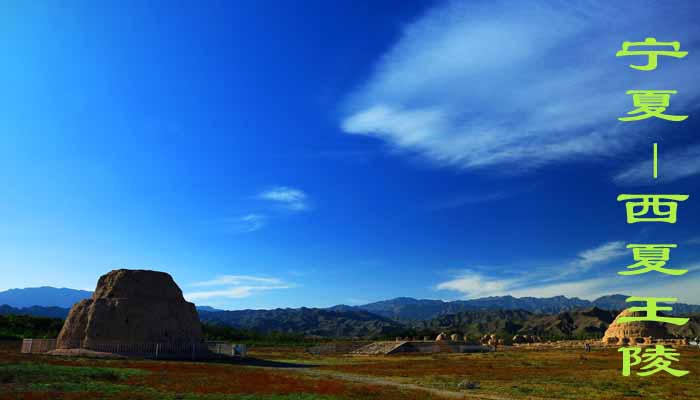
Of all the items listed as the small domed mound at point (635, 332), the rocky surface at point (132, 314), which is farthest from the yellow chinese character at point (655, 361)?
the small domed mound at point (635, 332)

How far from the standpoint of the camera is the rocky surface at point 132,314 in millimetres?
48906

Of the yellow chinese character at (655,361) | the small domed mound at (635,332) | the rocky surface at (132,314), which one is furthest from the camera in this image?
the small domed mound at (635,332)

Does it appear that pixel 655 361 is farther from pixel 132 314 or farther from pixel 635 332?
pixel 635 332

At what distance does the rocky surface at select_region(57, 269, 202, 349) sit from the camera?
48.9 m

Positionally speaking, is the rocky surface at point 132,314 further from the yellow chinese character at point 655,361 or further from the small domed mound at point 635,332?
the small domed mound at point 635,332

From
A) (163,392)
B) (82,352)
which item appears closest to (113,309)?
(82,352)

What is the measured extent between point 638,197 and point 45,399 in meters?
33.6

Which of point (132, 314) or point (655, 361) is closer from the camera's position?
point (655, 361)

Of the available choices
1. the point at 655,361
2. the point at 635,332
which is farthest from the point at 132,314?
the point at 635,332

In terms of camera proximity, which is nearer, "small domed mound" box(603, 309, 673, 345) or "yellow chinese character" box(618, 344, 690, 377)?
"yellow chinese character" box(618, 344, 690, 377)

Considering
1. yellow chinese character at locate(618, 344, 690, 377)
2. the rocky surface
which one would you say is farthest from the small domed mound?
the rocky surface

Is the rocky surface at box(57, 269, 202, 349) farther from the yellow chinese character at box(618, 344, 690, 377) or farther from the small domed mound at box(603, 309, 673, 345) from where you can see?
the small domed mound at box(603, 309, 673, 345)

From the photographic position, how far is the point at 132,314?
5044 cm

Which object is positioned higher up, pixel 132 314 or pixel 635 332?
pixel 132 314
